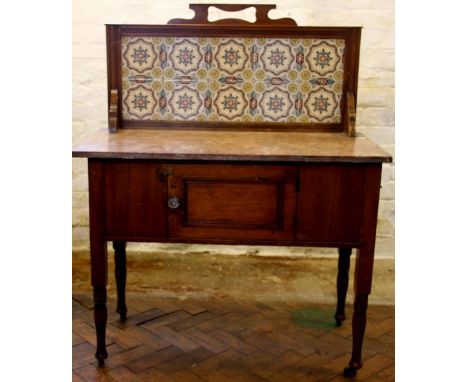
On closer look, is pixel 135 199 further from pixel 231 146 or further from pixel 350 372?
pixel 350 372

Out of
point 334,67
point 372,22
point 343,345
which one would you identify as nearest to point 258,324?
point 343,345

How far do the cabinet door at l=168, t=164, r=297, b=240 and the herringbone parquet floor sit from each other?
631 mm

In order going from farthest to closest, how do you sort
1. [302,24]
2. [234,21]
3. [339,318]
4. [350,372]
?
[302,24]
[339,318]
[234,21]
[350,372]

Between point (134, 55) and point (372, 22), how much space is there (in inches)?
61.3

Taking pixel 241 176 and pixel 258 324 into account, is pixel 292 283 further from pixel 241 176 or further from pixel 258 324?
pixel 241 176

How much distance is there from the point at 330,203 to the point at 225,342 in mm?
929

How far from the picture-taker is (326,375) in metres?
2.68

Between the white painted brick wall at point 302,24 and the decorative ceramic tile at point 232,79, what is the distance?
94 centimetres

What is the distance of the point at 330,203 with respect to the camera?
243 centimetres

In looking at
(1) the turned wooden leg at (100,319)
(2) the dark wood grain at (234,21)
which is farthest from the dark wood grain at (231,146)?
(1) the turned wooden leg at (100,319)

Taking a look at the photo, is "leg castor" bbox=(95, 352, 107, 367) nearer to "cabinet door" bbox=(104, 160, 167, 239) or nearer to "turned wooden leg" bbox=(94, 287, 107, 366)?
"turned wooden leg" bbox=(94, 287, 107, 366)

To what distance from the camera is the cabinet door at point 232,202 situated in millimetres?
2410

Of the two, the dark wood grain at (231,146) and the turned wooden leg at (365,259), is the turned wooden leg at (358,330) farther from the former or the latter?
the dark wood grain at (231,146)

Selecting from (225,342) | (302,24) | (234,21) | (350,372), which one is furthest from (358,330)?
(302,24)
